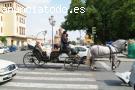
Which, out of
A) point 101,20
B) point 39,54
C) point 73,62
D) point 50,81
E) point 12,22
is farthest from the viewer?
point 12,22

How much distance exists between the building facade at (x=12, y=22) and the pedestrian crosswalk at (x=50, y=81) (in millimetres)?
77264

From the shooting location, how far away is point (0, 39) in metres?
81.1

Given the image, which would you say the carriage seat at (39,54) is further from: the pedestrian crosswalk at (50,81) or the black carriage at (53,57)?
the pedestrian crosswalk at (50,81)

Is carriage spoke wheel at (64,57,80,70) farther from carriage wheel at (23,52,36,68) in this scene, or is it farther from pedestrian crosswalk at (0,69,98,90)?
carriage wheel at (23,52,36,68)

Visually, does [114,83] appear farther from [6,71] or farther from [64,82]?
[6,71]

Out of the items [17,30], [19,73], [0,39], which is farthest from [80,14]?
[17,30]

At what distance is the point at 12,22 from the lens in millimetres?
95688

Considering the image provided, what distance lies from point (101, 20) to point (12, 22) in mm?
47919

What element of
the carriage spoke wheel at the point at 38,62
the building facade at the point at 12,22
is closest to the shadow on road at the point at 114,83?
the carriage spoke wheel at the point at 38,62

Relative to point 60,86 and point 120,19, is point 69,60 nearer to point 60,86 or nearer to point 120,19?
point 60,86

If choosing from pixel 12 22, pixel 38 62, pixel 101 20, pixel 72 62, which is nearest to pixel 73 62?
pixel 72 62

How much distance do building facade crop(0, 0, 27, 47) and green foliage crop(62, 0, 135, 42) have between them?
38925mm

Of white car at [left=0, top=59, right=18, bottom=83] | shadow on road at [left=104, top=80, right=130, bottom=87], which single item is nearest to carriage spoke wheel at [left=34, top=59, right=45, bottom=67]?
white car at [left=0, top=59, right=18, bottom=83]

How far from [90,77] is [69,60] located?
9.48 ft
